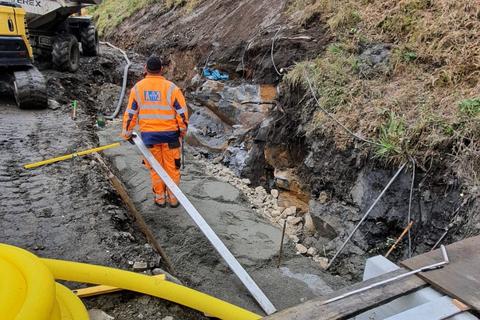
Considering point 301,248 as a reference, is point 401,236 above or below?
above

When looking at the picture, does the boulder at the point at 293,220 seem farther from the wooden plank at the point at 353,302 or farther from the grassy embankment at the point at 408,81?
the wooden plank at the point at 353,302

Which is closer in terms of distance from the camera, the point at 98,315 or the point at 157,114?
the point at 98,315

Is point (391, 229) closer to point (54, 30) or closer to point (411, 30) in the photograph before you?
point (411, 30)

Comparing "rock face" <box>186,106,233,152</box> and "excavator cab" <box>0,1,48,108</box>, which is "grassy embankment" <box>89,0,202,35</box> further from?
"excavator cab" <box>0,1,48,108</box>

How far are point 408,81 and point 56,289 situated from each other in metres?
4.80

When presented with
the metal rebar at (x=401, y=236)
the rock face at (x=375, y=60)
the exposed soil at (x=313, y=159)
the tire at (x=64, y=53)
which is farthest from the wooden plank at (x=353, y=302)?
the tire at (x=64, y=53)

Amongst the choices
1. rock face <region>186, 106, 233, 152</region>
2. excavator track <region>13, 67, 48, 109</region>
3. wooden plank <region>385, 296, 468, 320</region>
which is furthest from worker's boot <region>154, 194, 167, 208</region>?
excavator track <region>13, 67, 48, 109</region>

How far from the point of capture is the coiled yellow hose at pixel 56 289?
182 centimetres

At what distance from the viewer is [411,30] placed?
5883mm

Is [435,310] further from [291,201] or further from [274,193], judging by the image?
[274,193]

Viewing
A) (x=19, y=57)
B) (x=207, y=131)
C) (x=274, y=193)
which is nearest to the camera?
(x=274, y=193)

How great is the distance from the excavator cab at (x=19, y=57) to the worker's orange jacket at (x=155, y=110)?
399cm

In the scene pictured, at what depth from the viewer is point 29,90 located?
775 cm

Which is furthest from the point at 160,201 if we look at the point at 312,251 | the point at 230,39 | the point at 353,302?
the point at 230,39
